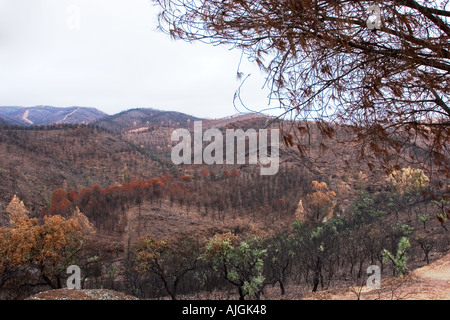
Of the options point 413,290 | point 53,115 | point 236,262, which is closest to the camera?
point 413,290

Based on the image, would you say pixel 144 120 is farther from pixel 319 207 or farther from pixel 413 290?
pixel 413 290

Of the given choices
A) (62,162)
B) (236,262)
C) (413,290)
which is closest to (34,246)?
(236,262)

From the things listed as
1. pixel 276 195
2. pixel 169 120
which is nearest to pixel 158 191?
pixel 276 195

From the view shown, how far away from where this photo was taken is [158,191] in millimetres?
36438

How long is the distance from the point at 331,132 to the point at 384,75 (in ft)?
1.92

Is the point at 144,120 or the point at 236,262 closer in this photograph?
the point at 236,262

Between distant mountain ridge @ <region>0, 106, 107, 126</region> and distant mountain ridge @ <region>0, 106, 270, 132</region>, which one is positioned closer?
distant mountain ridge @ <region>0, 106, 270, 132</region>

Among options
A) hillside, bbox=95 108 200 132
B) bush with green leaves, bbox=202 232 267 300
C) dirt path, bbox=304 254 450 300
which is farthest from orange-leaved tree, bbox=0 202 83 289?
hillside, bbox=95 108 200 132

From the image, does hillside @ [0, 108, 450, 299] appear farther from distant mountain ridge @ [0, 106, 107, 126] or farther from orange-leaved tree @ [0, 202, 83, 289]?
distant mountain ridge @ [0, 106, 107, 126]

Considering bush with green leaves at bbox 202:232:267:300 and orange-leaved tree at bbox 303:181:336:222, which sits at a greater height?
bush with green leaves at bbox 202:232:267:300

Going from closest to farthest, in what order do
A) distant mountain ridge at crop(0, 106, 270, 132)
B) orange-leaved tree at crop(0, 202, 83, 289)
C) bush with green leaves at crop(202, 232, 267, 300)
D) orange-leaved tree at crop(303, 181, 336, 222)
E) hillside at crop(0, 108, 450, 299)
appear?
orange-leaved tree at crop(0, 202, 83, 289) < bush with green leaves at crop(202, 232, 267, 300) < hillside at crop(0, 108, 450, 299) < orange-leaved tree at crop(303, 181, 336, 222) < distant mountain ridge at crop(0, 106, 270, 132)

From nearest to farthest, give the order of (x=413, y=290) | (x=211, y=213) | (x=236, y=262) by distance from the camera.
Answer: (x=413, y=290)
(x=236, y=262)
(x=211, y=213)

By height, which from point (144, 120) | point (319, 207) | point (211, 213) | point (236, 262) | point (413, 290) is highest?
point (144, 120)
